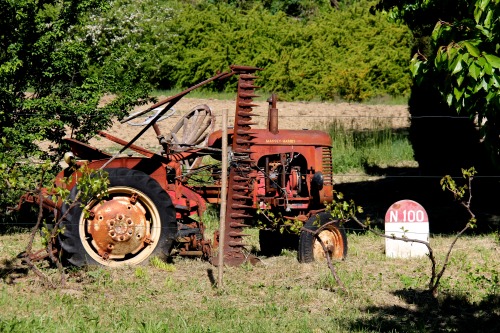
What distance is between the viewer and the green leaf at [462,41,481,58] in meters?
6.71

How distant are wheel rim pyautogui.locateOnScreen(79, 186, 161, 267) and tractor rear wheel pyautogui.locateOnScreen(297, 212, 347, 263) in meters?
1.69

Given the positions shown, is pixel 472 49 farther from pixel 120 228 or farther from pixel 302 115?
pixel 302 115

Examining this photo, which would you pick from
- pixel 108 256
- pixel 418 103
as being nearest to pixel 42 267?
pixel 108 256

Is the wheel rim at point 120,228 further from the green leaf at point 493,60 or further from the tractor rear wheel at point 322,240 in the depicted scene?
the green leaf at point 493,60

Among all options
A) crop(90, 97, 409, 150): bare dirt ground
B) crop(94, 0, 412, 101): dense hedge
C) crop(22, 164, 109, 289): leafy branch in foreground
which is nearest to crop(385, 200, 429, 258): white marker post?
crop(22, 164, 109, 289): leafy branch in foreground

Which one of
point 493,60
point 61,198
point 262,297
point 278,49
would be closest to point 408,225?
point 262,297

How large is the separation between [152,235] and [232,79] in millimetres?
18514

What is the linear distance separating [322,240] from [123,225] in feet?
7.87

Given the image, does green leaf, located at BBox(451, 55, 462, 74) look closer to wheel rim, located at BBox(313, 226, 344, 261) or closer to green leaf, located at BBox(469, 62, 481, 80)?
green leaf, located at BBox(469, 62, 481, 80)

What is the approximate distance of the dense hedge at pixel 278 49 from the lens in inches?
1121

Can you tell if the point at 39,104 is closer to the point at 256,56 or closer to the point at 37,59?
the point at 37,59

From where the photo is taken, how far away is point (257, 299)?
932cm

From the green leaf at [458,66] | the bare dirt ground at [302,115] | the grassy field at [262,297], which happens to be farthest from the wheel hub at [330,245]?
the bare dirt ground at [302,115]

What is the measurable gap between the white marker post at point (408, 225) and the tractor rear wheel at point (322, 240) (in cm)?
82
